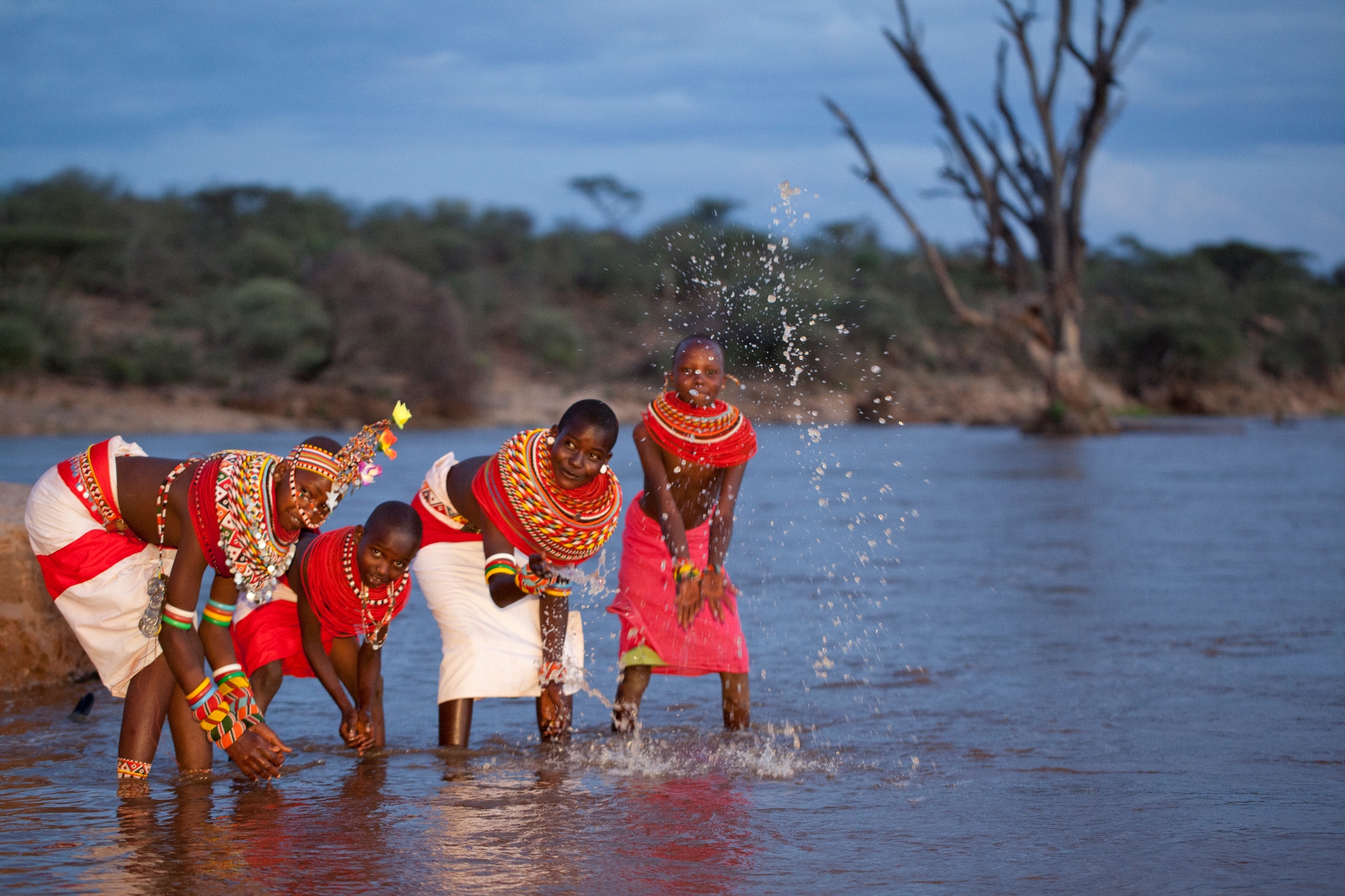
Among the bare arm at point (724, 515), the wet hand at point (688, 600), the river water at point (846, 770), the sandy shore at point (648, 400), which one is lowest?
the river water at point (846, 770)

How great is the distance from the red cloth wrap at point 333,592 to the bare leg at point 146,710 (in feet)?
1.68

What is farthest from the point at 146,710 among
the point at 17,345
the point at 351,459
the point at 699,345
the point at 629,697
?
the point at 17,345

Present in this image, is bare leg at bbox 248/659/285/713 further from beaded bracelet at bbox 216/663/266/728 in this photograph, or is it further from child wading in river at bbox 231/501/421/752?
beaded bracelet at bbox 216/663/266/728

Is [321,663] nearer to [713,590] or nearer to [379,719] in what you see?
[379,719]

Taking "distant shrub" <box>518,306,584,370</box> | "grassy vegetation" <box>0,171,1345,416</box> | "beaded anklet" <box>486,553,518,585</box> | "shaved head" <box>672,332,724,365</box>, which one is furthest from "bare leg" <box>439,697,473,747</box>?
"distant shrub" <box>518,306,584,370</box>

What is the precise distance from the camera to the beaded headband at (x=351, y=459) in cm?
407

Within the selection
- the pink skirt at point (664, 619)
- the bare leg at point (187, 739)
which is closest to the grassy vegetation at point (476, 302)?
the pink skirt at point (664, 619)

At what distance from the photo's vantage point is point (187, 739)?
14.9 feet

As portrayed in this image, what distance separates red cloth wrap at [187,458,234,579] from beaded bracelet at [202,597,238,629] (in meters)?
0.13

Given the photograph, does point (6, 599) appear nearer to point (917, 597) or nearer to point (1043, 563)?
point (917, 597)

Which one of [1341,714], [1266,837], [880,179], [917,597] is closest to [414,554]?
[1266,837]

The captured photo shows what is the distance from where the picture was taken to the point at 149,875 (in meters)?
3.52

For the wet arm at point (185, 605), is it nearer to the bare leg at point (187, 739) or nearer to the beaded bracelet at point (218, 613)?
the beaded bracelet at point (218, 613)

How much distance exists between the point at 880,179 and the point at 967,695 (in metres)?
24.1
